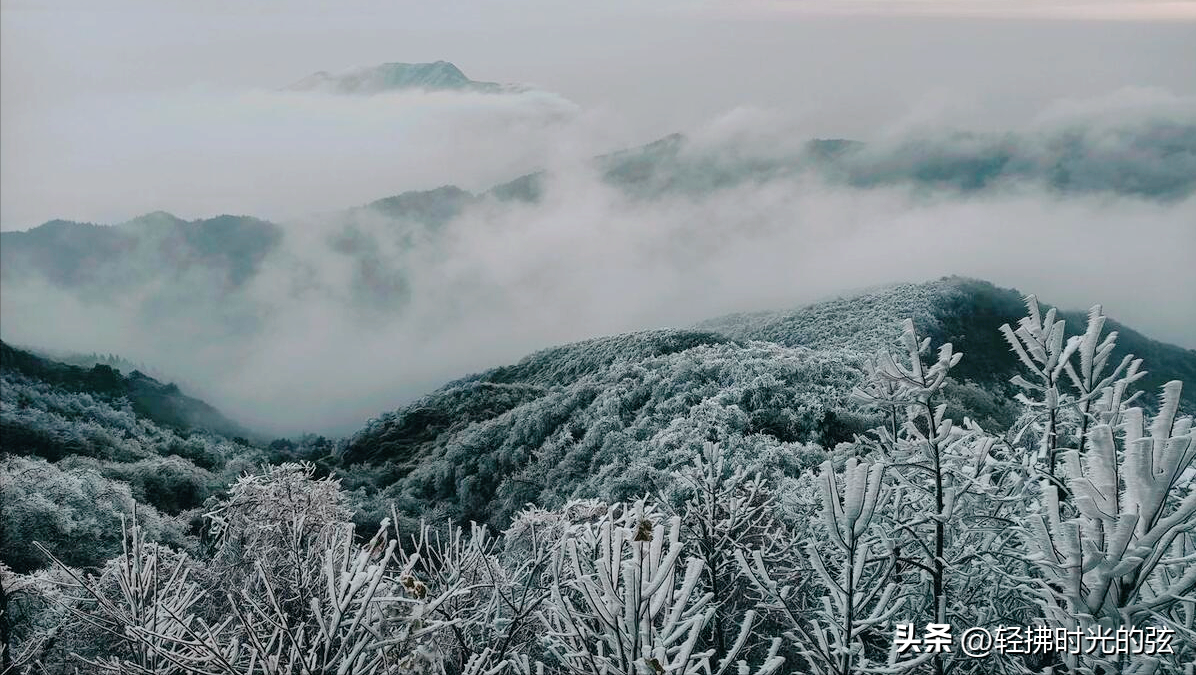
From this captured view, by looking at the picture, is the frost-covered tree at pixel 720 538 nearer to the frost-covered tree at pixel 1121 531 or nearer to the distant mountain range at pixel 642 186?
the frost-covered tree at pixel 1121 531

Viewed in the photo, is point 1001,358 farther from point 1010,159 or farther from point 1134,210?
point 1010,159

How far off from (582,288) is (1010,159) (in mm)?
56998

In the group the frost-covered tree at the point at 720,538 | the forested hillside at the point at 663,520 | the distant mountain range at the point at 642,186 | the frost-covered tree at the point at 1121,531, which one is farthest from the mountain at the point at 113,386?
the distant mountain range at the point at 642,186

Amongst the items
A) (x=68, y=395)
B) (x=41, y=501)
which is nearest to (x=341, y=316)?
(x=68, y=395)

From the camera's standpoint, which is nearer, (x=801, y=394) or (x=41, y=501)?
(x=41, y=501)

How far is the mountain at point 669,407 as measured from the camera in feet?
67.2

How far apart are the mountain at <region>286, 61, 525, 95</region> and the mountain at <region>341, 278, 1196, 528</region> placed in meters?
67.5

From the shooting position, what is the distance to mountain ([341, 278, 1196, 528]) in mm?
20484

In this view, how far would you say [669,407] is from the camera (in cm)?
2403

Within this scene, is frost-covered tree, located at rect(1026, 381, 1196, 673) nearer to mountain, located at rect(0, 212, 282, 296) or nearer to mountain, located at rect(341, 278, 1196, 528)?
mountain, located at rect(341, 278, 1196, 528)

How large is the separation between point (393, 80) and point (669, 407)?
90905mm

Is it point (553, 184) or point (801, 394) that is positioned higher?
point (553, 184)

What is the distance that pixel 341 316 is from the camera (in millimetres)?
98875

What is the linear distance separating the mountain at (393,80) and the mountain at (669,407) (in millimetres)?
67474
